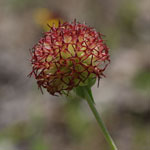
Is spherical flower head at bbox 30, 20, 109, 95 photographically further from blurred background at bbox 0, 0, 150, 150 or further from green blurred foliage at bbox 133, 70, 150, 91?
green blurred foliage at bbox 133, 70, 150, 91

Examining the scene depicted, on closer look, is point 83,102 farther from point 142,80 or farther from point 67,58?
point 67,58

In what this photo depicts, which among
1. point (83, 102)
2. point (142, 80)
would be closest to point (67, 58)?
point (83, 102)

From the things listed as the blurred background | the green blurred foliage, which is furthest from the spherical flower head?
the green blurred foliage

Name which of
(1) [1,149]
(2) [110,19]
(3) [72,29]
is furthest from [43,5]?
(3) [72,29]

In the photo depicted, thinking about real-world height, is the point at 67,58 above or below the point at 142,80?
above

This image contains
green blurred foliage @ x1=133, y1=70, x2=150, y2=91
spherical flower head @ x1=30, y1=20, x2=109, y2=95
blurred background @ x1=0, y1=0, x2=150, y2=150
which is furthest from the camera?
green blurred foliage @ x1=133, y1=70, x2=150, y2=91

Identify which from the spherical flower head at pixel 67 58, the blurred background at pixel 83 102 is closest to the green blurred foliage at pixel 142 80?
the blurred background at pixel 83 102
